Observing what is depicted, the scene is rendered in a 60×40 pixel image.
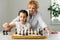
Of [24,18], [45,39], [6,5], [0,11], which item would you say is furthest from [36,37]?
[6,5]

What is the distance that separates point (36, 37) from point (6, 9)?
319 centimetres

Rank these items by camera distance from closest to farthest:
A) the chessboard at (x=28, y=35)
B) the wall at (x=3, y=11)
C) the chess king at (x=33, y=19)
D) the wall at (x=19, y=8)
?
1. the chessboard at (x=28, y=35)
2. the chess king at (x=33, y=19)
3. the wall at (x=3, y=11)
4. the wall at (x=19, y=8)

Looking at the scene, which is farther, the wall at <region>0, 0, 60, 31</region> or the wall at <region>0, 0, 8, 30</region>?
the wall at <region>0, 0, 60, 31</region>

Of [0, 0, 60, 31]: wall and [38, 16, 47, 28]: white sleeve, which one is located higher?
[0, 0, 60, 31]: wall

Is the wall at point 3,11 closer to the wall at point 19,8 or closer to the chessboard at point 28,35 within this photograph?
the wall at point 19,8

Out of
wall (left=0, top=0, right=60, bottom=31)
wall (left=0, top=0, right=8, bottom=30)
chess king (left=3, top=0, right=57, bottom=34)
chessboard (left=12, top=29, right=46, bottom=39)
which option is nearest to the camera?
chessboard (left=12, top=29, right=46, bottom=39)

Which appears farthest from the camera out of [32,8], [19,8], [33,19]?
[19,8]

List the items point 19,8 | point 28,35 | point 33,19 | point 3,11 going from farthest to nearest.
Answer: point 19,8 < point 3,11 < point 33,19 < point 28,35

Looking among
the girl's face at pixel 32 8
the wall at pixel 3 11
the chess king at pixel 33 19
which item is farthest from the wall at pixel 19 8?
the girl's face at pixel 32 8

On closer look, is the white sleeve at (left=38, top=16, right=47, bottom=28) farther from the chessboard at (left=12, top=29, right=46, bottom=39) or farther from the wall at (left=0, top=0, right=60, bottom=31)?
the wall at (left=0, top=0, right=60, bottom=31)

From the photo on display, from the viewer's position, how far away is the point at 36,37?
1.62 metres

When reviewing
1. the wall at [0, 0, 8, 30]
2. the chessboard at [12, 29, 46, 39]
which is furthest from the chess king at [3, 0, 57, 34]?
the wall at [0, 0, 8, 30]

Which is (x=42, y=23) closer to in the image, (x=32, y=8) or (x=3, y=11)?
(x=32, y=8)

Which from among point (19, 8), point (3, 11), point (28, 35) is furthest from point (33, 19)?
point (19, 8)
